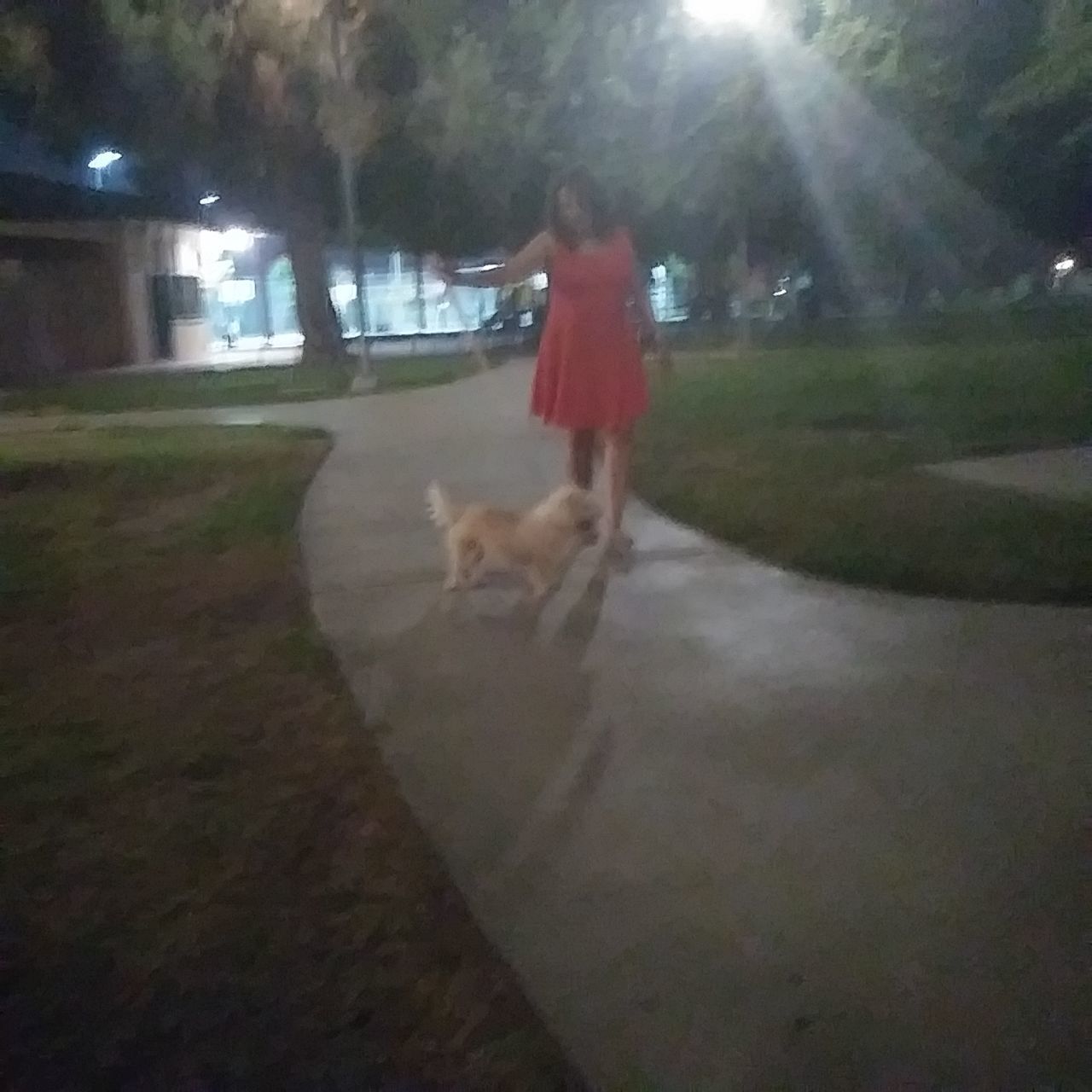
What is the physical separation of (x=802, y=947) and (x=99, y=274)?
90.3 feet

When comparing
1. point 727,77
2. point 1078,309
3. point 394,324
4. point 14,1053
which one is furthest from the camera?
point 394,324

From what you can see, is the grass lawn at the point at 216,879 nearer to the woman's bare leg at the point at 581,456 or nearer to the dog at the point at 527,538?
the dog at the point at 527,538

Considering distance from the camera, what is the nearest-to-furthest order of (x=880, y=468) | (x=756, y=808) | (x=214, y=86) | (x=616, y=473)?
(x=756, y=808)
(x=616, y=473)
(x=880, y=468)
(x=214, y=86)

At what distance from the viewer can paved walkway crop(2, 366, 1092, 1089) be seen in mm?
2734

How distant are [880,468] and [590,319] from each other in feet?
10.2

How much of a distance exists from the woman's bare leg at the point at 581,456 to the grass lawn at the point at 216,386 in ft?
31.8

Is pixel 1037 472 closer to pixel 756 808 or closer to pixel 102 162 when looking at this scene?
pixel 756 808

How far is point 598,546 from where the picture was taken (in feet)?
22.2

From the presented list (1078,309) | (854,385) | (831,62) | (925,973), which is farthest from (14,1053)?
(1078,309)

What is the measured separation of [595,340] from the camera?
21.7 ft

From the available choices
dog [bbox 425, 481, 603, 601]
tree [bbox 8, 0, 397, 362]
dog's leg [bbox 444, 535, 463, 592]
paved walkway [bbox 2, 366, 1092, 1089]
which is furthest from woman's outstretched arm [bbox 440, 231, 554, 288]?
tree [bbox 8, 0, 397, 362]

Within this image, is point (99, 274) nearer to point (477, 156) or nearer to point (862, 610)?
point (477, 156)

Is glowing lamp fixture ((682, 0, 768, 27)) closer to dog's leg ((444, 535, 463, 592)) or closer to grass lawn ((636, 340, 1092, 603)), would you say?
grass lawn ((636, 340, 1092, 603))

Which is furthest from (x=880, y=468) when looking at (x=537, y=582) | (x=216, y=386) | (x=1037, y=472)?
(x=216, y=386)
